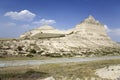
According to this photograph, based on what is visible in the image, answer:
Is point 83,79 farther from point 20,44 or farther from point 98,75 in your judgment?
point 20,44

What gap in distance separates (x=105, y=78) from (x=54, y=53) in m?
74.0

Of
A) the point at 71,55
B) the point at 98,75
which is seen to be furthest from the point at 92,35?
the point at 98,75

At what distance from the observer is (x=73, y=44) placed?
145000 mm

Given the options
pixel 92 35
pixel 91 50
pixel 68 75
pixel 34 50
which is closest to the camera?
pixel 68 75

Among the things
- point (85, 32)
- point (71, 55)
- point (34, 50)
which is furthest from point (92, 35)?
point (34, 50)

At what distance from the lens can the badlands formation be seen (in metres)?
117

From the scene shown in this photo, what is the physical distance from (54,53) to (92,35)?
5625 cm

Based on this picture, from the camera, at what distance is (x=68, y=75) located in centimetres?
5138

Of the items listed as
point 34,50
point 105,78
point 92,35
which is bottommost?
point 105,78

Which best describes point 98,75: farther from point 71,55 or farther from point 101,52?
point 101,52

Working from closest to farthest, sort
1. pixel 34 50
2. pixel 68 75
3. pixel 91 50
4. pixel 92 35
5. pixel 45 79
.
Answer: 1. pixel 45 79
2. pixel 68 75
3. pixel 34 50
4. pixel 91 50
5. pixel 92 35

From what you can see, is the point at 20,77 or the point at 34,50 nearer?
the point at 20,77

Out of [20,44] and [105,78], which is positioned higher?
[20,44]

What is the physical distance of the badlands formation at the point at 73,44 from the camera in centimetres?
11729
